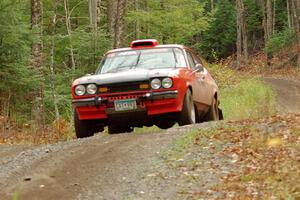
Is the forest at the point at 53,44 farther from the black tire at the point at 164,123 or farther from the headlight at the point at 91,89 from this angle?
the headlight at the point at 91,89

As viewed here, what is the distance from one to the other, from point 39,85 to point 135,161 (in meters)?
8.49

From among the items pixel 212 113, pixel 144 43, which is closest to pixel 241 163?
pixel 144 43

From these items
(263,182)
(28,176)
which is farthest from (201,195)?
(28,176)

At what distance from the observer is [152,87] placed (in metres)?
9.88

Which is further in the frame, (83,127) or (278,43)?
(278,43)

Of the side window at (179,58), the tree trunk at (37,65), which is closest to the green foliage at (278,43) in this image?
the tree trunk at (37,65)

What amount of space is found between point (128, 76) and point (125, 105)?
0.48 m

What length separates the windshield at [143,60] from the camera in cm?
1096

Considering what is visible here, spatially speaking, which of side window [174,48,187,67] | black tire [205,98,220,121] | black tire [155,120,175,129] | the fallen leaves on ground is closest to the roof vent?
side window [174,48,187,67]

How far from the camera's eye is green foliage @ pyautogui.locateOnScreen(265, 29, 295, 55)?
46125mm

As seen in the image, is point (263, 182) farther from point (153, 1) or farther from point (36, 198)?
point (153, 1)

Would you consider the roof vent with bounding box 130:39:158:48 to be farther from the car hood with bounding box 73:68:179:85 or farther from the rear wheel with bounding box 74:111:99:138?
the rear wheel with bounding box 74:111:99:138

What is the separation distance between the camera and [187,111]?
1032 cm

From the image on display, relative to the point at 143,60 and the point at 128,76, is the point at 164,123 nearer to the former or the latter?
the point at 143,60
